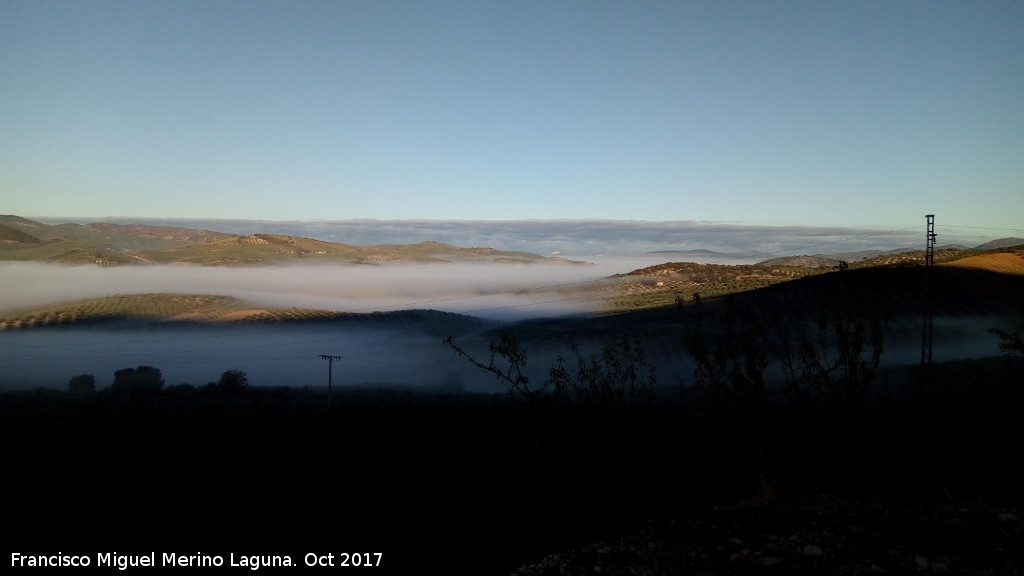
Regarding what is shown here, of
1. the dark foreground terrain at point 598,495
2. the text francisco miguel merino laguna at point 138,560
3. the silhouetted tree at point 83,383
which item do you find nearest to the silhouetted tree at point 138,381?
the silhouetted tree at point 83,383

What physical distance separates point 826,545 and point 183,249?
157m

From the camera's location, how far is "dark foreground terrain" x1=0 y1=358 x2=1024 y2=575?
269 inches

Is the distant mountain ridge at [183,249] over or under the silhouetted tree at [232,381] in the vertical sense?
over

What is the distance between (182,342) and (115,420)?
4543 centimetres

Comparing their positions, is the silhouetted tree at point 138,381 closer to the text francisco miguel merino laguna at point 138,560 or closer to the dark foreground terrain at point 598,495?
the dark foreground terrain at point 598,495

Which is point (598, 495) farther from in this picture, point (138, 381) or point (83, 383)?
point (83, 383)

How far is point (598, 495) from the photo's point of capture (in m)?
10.4

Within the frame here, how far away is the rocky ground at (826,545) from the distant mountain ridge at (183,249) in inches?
3671

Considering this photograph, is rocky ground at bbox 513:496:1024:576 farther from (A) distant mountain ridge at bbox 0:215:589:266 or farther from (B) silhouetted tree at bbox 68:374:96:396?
(A) distant mountain ridge at bbox 0:215:589:266

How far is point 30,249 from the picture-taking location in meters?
113

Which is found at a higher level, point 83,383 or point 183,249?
point 183,249

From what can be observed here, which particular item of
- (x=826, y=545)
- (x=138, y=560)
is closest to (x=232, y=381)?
(x=138, y=560)

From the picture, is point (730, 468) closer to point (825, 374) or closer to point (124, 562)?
point (825, 374)

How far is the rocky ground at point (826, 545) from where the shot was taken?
612 centimetres
